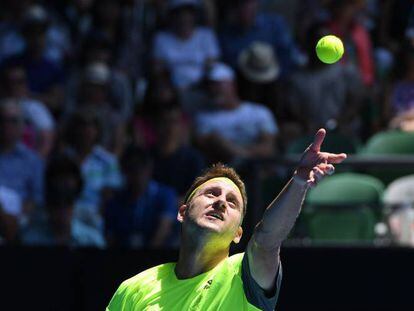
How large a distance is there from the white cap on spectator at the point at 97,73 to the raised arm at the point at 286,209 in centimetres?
667

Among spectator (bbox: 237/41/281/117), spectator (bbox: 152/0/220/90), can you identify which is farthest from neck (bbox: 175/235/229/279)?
spectator (bbox: 152/0/220/90)

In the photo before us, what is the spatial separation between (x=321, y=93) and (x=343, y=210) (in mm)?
2357

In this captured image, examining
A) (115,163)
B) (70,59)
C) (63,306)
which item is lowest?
(63,306)

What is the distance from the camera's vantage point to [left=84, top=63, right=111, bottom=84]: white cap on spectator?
11172mm

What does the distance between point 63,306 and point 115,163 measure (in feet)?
7.51

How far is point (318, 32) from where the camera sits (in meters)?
11.2

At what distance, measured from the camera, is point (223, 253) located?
5105 mm

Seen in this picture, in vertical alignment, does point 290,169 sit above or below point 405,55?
below

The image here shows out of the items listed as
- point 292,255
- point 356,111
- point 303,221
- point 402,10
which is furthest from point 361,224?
point 402,10

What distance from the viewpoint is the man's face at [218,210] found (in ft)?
16.3

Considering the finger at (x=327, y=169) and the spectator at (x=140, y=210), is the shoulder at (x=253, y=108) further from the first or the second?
the finger at (x=327, y=169)

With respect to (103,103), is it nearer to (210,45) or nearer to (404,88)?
(210,45)

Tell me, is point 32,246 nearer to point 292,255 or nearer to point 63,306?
point 63,306

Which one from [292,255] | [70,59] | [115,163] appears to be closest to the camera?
[292,255]
